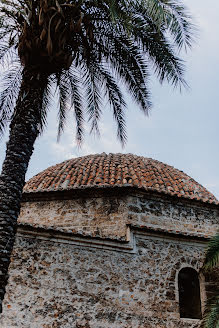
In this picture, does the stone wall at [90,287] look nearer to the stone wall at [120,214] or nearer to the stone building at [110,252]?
the stone building at [110,252]

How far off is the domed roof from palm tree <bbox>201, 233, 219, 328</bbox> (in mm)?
2334

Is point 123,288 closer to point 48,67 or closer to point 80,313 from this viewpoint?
point 80,313

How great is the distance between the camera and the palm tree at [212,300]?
22.7 ft

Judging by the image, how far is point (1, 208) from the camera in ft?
17.1

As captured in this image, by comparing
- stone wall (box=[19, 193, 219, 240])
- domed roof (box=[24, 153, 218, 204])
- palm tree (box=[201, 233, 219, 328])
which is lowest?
palm tree (box=[201, 233, 219, 328])

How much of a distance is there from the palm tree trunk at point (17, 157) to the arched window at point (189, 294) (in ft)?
17.0

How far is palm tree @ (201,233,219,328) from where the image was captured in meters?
6.93

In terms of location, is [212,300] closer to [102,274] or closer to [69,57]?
[102,274]

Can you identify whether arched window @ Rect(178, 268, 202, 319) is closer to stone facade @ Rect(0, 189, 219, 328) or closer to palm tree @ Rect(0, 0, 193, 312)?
stone facade @ Rect(0, 189, 219, 328)

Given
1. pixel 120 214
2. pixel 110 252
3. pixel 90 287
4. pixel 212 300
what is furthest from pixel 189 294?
pixel 90 287

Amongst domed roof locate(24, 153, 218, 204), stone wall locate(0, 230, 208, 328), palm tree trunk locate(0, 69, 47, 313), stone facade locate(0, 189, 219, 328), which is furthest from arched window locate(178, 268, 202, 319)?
palm tree trunk locate(0, 69, 47, 313)

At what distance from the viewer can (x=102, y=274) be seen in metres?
7.68

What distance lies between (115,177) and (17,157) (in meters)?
5.22

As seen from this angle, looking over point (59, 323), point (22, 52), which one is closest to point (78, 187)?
point (59, 323)
